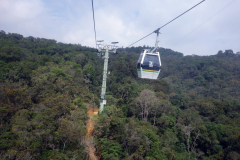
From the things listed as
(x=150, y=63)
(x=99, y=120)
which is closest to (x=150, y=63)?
(x=150, y=63)

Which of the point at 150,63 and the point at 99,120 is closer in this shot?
the point at 150,63

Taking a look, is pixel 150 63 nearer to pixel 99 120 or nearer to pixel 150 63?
pixel 150 63

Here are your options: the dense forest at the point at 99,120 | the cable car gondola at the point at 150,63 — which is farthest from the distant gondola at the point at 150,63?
the dense forest at the point at 99,120

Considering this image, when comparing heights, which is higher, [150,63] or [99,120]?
[150,63]

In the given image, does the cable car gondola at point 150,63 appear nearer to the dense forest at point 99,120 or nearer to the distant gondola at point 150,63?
the distant gondola at point 150,63

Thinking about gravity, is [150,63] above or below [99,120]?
above

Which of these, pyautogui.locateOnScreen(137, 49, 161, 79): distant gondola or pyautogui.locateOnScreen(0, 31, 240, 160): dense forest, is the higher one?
pyautogui.locateOnScreen(137, 49, 161, 79): distant gondola

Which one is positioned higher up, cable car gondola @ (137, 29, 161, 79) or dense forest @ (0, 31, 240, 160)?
cable car gondola @ (137, 29, 161, 79)

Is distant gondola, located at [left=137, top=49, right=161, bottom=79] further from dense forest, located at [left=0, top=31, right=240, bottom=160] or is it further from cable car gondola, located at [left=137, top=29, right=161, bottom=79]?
dense forest, located at [left=0, top=31, right=240, bottom=160]

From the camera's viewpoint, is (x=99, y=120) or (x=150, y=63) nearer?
(x=150, y=63)

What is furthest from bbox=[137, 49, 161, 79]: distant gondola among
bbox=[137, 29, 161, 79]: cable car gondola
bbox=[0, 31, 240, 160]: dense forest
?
bbox=[0, 31, 240, 160]: dense forest

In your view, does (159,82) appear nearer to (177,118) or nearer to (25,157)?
(177,118)

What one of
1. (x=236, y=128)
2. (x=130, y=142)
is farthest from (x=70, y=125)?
(x=236, y=128)

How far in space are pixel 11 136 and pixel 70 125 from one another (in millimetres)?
4257
